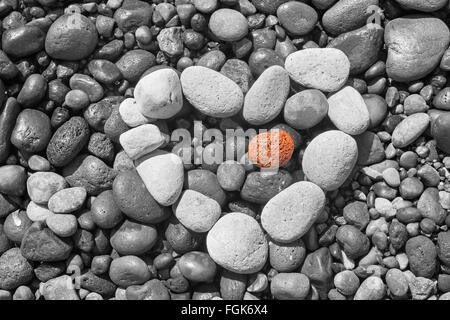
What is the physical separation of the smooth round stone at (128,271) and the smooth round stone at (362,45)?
55.2 inches

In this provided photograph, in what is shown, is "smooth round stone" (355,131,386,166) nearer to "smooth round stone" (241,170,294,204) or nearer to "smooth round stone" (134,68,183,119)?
"smooth round stone" (241,170,294,204)

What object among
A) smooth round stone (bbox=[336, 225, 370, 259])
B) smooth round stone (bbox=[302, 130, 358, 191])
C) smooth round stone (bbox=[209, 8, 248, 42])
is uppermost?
smooth round stone (bbox=[209, 8, 248, 42])

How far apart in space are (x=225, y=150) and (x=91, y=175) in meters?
0.66

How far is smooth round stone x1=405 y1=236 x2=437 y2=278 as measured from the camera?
2.25m

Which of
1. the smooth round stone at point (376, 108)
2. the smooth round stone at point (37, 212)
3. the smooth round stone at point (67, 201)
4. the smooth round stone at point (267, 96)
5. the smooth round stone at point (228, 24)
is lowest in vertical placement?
the smooth round stone at point (37, 212)

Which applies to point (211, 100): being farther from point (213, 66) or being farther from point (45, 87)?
point (45, 87)

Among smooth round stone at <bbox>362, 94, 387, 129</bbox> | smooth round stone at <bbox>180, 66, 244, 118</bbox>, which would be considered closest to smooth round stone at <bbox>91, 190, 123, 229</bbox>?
smooth round stone at <bbox>180, 66, 244, 118</bbox>

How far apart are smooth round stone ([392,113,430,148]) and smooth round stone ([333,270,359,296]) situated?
0.67 metres

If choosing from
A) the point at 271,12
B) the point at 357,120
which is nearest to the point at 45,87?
the point at 271,12

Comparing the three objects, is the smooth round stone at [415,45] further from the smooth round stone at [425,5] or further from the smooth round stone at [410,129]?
the smooth round stone at [410,129]

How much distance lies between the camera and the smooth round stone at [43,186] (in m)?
2.33

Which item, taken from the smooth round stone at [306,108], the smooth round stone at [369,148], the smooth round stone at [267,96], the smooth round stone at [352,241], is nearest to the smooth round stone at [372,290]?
the smooth round stone at [352,241]

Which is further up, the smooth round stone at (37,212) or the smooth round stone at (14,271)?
the smooth round stone at (37,212)

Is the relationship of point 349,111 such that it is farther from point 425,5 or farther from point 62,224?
point 62,224
